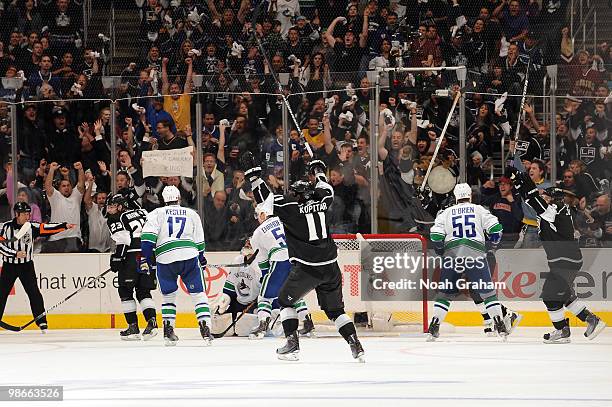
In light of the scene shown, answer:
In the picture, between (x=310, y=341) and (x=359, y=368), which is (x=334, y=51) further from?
(x=359, y=368)

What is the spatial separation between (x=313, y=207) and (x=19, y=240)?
5.72 meters

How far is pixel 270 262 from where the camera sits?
45.9 feet

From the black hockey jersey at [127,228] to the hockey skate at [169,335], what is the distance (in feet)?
4.77

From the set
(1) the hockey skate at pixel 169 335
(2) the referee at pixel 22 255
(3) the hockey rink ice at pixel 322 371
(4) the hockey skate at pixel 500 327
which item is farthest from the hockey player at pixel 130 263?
(4) the hockey skate at pixel 500 327

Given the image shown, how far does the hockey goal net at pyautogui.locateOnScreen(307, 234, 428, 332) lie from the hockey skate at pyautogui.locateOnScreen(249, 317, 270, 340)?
1.20 m

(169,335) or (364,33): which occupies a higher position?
(364,33)

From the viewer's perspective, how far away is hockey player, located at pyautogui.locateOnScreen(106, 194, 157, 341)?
14.4 metres

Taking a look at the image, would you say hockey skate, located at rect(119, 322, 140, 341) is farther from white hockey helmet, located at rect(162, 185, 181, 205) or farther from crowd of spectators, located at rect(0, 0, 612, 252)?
white hockey helmet, located at rect(162, 185, 181, 205)

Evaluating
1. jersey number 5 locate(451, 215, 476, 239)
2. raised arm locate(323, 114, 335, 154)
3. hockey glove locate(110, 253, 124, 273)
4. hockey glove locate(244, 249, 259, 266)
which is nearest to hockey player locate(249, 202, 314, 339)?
hockey glove locate(244, 249, 259, 266)

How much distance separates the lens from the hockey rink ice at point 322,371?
26.9ft

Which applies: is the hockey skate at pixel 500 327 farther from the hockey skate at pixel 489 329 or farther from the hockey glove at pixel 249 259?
the hockey glove at pixel 249 259

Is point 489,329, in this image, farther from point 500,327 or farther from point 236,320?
point 236,320

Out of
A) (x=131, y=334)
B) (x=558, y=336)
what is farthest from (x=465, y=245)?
(x=131, y=334)

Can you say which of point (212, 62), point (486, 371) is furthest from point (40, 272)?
point (486, 371)
